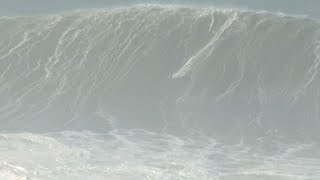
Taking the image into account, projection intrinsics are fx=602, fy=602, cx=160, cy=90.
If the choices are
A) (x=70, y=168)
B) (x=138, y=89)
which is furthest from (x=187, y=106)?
(x=70, y=168)

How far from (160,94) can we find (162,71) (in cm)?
81

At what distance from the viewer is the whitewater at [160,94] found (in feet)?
22.6

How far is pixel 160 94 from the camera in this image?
10062mm

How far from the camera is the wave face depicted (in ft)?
30.0

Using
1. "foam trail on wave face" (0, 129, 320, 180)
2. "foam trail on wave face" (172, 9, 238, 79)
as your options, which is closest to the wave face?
"foam trail on wave face" (172, 9, 238, 79)

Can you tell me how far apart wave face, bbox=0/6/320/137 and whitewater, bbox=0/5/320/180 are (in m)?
0.02

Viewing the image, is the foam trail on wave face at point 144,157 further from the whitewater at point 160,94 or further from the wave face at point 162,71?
the wave face at point 162,71

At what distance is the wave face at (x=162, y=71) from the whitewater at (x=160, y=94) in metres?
0.02

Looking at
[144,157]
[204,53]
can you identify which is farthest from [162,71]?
[144,157]

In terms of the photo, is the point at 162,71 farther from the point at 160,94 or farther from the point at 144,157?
the point at 144,157

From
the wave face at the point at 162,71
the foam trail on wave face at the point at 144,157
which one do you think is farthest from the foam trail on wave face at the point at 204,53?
the foam trail on wave face at the point at 144,157

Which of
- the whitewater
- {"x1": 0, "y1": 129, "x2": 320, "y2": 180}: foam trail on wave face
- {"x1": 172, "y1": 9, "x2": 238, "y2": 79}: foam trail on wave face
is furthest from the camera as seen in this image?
{"x1": 172, "y1": 9, "x2": 238, "y2": 79}: foam trail on wave face

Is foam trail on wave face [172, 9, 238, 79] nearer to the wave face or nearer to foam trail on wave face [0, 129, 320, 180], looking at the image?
the wave face

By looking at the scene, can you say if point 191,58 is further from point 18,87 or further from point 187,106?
point 18,87
